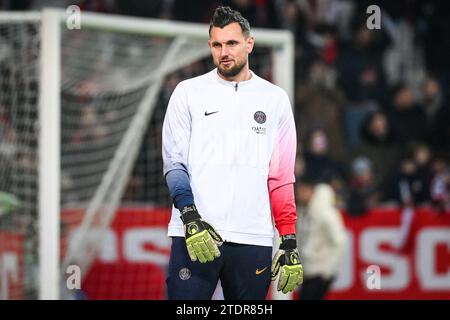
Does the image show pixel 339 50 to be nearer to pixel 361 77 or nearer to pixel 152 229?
pixel 361 77

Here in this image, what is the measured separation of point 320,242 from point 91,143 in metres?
2.16

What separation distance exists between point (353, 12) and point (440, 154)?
2.23 metres


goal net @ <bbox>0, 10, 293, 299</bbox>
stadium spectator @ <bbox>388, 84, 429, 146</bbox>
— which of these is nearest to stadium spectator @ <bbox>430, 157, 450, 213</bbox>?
stadium spectator @ <bbox>388, 84, 429, 146</bbox>

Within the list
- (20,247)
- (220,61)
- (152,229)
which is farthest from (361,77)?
(220,61)

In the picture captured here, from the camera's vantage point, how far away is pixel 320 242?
10070mm

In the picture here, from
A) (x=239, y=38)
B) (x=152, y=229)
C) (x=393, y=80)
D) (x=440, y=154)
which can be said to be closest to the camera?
(x=239, y=38)

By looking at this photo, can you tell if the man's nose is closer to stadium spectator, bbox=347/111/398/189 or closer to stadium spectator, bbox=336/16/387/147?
stadium spectator, bbox=347/111/398/189

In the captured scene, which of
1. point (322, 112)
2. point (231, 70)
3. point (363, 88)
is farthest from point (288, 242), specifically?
point (363, 88)

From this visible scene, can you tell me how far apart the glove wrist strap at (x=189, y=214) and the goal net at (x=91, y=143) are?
337 cm

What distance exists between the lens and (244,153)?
16.0 feet

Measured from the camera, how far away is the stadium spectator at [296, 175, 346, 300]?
9.95m

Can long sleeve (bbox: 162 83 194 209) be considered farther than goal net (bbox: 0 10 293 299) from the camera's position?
No

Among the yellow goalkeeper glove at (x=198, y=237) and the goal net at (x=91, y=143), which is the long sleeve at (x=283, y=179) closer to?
the yellow goalkeeper glove at (x=198, y=237)

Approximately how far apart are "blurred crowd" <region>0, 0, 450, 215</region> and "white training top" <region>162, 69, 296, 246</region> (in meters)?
5.89
